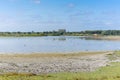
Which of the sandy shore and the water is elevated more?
the sandy shore

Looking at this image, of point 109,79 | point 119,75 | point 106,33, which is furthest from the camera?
point 106,33

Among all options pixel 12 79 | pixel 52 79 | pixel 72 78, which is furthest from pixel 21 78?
pixel 72 78

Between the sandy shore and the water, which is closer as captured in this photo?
the sandy shore

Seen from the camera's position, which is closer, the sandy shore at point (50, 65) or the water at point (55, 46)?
the sandy shore at point (50, 65)

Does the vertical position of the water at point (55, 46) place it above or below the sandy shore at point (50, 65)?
below

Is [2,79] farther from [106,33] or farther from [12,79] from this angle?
[106,33]

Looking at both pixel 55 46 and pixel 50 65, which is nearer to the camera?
pixel 50 65

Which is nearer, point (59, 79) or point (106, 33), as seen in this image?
point (59, 79)

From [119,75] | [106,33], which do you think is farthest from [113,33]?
[119,75]

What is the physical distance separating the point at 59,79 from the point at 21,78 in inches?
95.4

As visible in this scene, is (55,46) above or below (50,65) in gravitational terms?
below

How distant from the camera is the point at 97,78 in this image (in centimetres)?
1644

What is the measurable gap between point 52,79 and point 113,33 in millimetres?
186670

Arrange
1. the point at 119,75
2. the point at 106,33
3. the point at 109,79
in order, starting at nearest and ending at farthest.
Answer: the point at 109,79 < the point at 119,75 < the point at 106,33
